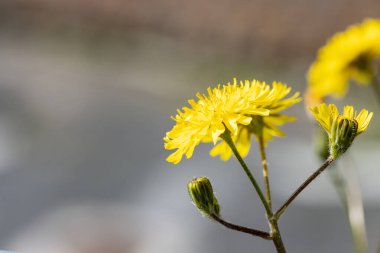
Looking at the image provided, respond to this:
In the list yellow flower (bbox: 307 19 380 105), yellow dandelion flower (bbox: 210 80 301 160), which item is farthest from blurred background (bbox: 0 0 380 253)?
yellow dandelion flower (bbox: 210 80 301 160)

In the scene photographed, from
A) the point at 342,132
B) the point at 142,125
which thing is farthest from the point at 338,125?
the point at 142,125

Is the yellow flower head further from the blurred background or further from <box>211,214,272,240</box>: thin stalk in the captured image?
the blurred background

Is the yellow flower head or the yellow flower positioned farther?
the yellow flower

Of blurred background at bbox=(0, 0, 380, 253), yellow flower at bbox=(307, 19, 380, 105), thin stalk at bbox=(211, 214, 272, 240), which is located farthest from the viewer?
blurred background at bbox=(0, 0, 380, 253)

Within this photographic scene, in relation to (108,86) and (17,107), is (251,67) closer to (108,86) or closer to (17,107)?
(108,86)

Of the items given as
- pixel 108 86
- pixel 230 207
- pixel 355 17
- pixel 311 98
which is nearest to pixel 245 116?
pixel 311 98

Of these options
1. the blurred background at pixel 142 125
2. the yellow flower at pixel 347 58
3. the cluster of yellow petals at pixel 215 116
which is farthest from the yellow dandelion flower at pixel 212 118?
the blurred background at pixel 142 125

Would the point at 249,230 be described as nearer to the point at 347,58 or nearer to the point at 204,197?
the point at 204,197
